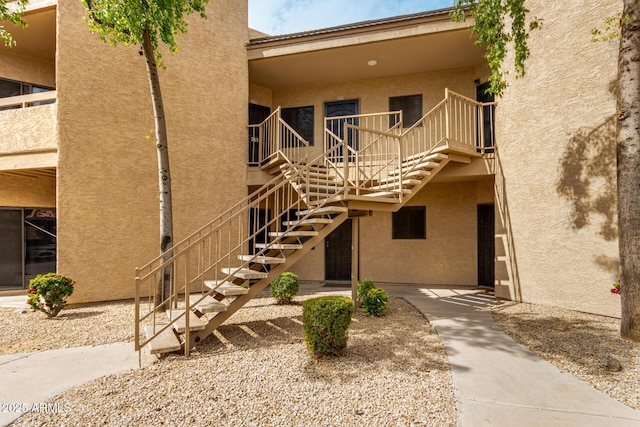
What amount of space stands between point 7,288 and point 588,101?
1452 cm

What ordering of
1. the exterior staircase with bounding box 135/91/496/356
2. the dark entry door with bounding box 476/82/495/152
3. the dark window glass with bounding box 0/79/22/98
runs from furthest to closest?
the dark window glass with bounding box 0/79/22/98 < the dark entry door with bounding box 476/82/495/152 < the exterior staircase with bounding box 135/91/496/356

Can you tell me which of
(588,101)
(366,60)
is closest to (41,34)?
(366,60)

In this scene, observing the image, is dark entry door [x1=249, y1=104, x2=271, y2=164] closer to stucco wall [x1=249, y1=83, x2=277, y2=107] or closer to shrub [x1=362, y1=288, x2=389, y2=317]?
stucco wall [x1=249, y1=83, x2=277, y2=107]

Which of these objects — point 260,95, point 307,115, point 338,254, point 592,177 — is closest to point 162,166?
point 260,95

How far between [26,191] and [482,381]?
11524 mm

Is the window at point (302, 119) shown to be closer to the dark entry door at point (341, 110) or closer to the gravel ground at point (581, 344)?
the dark entry door at point (341, 110)

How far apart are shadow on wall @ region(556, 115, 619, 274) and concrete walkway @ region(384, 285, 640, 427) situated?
116 inches

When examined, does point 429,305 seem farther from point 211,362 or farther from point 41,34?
point 41,34

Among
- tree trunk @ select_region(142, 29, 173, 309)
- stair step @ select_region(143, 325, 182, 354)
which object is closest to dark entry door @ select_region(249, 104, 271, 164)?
tree trunk @ select_region(142, 29, 173, 309)

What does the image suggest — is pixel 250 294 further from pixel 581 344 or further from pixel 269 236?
pixel 581 344

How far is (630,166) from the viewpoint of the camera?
15.5ft

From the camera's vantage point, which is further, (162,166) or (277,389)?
(162,166)

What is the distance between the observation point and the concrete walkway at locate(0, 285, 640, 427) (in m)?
2.92

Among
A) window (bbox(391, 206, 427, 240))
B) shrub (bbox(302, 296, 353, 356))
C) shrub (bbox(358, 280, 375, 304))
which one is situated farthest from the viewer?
window (bbox(391, 206, 427, 240))
